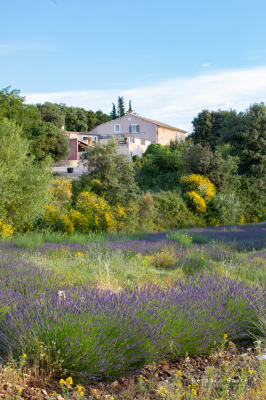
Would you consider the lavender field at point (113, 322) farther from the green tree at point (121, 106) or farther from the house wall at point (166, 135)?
the green tree at point (121, 106)

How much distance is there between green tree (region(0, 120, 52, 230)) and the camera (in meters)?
13.4

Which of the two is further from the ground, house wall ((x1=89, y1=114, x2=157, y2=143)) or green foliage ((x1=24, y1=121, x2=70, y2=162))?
house wall ((x1=89, y1=114, x2=157, y2=143))

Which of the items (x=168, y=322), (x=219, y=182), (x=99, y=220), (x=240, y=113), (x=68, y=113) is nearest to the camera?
(x=168, y=322)

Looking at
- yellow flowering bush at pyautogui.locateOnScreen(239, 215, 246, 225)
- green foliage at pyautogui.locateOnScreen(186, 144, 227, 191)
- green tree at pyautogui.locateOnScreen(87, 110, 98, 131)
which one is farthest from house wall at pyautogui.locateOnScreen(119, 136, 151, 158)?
green tree at pyautogui.locateOnScreen(87, 110, 98, 131)

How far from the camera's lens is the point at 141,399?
2.65 meters

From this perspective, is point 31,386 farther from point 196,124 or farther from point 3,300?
point 196,124

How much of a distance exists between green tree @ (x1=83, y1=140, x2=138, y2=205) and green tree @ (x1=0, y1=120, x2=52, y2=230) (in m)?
5.11

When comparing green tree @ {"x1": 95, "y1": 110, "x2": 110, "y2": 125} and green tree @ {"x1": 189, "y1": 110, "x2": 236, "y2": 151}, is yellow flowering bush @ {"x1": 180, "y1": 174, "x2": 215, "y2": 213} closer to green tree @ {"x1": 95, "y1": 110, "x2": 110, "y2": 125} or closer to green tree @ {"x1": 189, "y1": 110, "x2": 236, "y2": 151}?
green tree @ {"x1": 189, "y1": 110, "x2": 236, "y2": 151}

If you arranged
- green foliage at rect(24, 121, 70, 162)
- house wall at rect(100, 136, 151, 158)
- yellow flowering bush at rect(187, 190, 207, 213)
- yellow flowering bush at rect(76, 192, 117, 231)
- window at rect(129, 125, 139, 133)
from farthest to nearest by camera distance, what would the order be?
window at rect(129, 125, 139, 133) → house wall at rect(100, 136, 151, 158) → green foliage at rect(24, 121, 70, 162) → yellow flowering bush at rect(187, 190, 207, 213) → yellow flowering bush at rect(76, 192, 117, 231)

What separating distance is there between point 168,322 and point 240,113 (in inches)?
1094

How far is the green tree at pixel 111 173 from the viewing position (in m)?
19.3

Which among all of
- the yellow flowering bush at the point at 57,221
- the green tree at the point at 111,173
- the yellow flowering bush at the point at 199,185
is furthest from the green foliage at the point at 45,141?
the yellow flowering bush at the point at 199,185

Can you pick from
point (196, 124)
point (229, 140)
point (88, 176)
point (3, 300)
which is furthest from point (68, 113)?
point (3, 300)

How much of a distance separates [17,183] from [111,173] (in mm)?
6467
